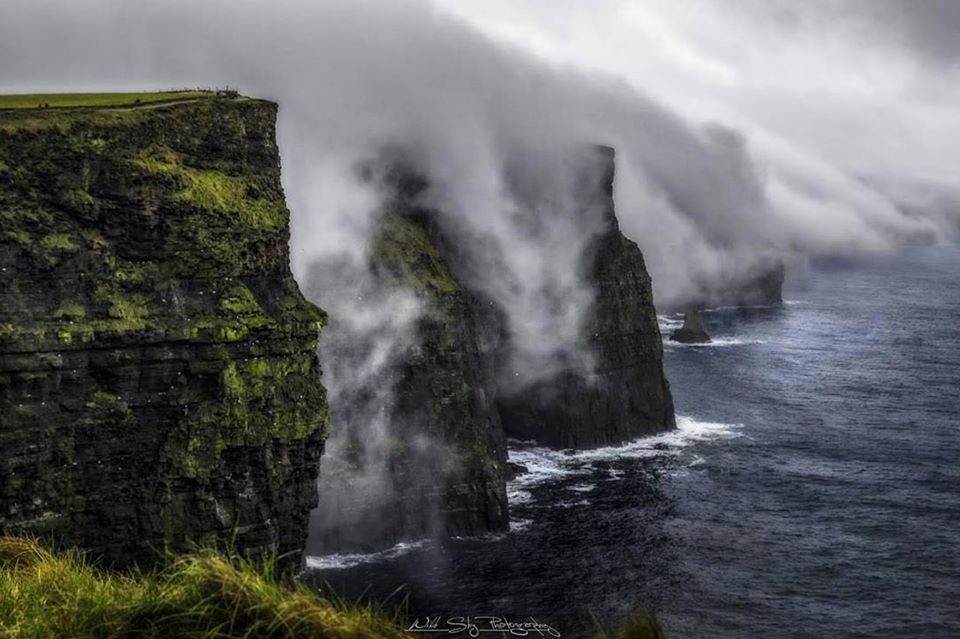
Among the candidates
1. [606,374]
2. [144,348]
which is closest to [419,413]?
[606,374]

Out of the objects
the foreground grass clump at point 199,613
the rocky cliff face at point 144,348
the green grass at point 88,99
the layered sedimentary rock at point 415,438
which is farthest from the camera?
the layered sedimentary rock at point 415,438

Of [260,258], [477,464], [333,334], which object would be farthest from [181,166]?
[477,464]

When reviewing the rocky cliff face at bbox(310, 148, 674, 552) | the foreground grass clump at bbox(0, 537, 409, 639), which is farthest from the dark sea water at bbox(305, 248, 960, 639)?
the foreground grass clump at bbox(0, 537, 409, 639)

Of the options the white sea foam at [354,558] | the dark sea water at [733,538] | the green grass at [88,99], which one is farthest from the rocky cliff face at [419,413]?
the green grass at [88,99]

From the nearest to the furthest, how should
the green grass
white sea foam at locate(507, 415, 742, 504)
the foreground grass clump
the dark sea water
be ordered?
1. the foreground grass clump
2. the green grass
3. the dark sea water
4. white sea foam at locate(507, 415, 742, 504)

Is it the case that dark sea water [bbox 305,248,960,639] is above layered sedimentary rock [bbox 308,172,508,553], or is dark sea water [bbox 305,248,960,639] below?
below

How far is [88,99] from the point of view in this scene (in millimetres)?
65062

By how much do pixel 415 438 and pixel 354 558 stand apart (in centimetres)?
1244

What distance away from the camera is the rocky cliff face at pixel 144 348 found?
52.8m

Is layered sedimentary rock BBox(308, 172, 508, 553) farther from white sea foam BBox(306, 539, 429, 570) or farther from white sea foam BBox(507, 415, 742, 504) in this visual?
white sea foam BBox(507, 415, 742, 504)

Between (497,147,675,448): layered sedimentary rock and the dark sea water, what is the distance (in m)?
3.71

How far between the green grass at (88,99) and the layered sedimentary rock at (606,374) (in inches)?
2440

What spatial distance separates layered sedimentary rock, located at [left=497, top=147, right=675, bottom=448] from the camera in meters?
122

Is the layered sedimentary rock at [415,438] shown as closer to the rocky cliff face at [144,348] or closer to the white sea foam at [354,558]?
the white sea foam at [354,558]
